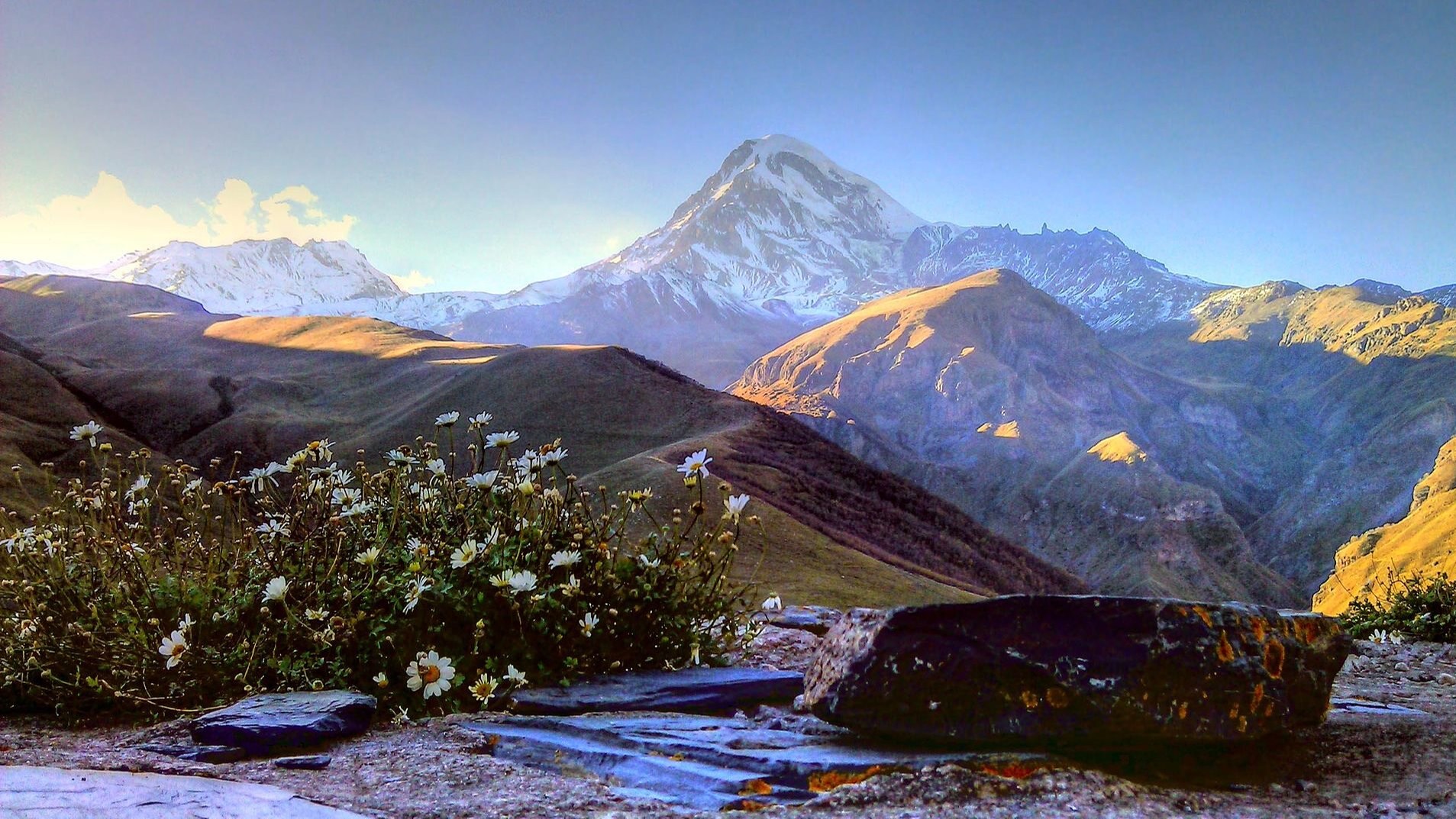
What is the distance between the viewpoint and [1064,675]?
12.5 feet

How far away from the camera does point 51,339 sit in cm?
7281

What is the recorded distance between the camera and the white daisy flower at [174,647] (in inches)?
173

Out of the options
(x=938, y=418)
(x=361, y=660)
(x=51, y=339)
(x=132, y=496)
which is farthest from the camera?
(x=938, y=418)

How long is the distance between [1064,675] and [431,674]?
3059 mm

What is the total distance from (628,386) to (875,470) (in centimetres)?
1364

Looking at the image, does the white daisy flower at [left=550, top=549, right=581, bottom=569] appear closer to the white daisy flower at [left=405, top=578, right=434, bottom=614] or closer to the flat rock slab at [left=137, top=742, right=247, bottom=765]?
the white daisy flower at [left=405, top=578, right=434, bottom=614]

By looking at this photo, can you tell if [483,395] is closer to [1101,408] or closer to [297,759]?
[297,759]

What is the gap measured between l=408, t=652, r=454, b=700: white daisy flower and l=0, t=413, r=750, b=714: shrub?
0.04ft

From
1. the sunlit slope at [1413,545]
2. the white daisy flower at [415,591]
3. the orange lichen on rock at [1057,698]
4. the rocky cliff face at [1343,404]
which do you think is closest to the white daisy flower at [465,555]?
the white daisy flower at [415,591]

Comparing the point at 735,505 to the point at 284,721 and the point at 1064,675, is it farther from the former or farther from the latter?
the point at 284,721

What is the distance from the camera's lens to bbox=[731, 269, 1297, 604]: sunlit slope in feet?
361

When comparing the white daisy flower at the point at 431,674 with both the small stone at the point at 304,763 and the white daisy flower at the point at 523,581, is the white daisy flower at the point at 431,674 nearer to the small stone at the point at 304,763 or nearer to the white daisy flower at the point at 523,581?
the white daisy flower at the point at 523,581

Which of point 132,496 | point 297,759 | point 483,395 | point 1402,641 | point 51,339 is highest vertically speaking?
point 51,339

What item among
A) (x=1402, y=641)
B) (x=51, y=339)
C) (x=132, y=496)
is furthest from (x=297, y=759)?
(x=51, y=339)
